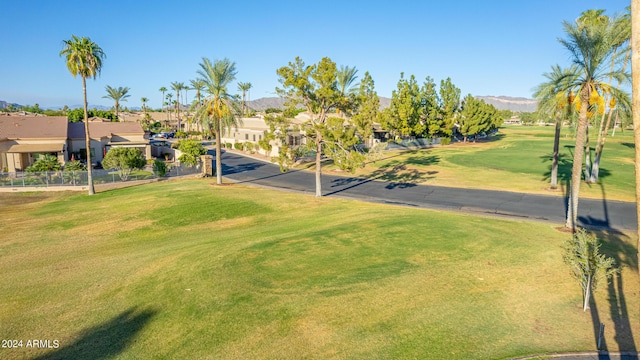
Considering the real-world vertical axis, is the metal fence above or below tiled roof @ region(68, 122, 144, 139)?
below

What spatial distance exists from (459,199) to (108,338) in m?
26.3

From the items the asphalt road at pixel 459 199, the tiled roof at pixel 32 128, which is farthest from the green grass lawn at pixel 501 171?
the tiled roof at pixel 32 128

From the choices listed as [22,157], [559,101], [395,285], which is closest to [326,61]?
[559,101]

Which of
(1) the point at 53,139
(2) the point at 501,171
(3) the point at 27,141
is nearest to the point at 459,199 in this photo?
(2) the point at 501,171

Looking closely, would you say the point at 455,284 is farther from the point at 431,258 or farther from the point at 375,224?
the point at 375,224

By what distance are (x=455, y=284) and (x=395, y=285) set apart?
7.09 feet

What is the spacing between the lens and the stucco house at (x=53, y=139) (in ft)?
141

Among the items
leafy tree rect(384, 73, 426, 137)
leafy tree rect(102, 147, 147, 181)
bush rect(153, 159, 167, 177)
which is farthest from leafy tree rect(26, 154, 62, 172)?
leafy tree rect(384, 73, 426, 137)

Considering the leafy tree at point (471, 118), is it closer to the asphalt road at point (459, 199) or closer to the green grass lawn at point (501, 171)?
the green grass lawn at point (501, 171)

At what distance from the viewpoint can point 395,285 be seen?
13.4 meters

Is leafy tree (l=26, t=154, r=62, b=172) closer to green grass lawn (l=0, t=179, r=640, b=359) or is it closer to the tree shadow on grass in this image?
green grass lawn (l=0, t=179, r=640, b=359)

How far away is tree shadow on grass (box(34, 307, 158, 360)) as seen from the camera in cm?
980

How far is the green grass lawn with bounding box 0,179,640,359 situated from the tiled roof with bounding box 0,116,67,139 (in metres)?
27.0

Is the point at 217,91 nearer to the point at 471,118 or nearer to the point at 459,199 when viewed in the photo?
the point at 459,199
